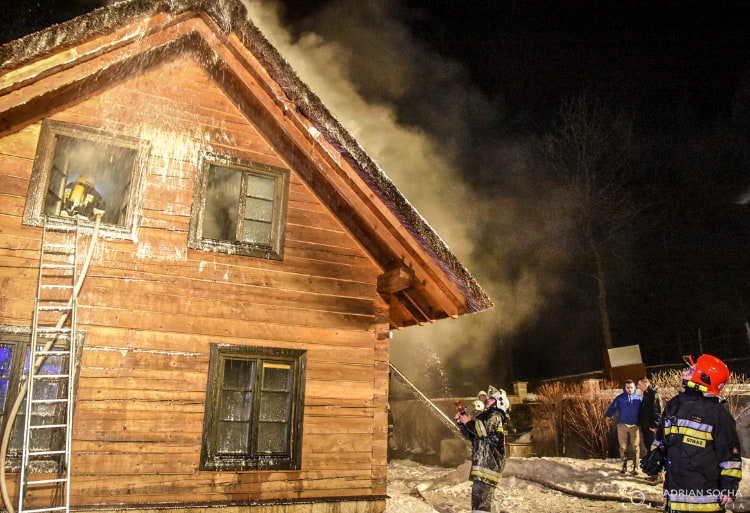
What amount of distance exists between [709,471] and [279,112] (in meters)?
6.53

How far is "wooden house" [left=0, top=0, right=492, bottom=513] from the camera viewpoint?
5996 mm

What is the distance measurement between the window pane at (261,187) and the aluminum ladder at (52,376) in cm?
229

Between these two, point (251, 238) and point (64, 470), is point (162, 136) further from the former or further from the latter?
point (64, 470)

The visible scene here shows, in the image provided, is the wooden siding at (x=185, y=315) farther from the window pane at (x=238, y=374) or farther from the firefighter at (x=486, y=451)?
the firefighter at (x=486, y=451)

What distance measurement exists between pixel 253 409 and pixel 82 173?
428 centimetres

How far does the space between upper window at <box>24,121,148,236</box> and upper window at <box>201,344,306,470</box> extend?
7.22 ft

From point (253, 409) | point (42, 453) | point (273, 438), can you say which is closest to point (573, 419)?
point (273, 438)

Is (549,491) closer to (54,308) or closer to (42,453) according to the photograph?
(42,453)

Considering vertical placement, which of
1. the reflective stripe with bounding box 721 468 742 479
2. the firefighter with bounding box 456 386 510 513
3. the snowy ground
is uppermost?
the reflective stripe with bounding box 721 468 742 479

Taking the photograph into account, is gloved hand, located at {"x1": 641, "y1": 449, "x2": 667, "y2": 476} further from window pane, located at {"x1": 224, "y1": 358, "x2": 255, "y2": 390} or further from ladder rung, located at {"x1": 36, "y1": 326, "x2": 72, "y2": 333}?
ladder rung, located at {"x1": 36, "y1": 326, "x2": 72, "y2": 333}

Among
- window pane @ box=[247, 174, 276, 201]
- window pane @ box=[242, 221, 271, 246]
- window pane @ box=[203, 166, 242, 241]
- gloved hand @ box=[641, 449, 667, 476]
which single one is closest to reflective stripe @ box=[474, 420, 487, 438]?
gloved hand @ box=[641, 449, 667, 476]

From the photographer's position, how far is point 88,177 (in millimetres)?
7699

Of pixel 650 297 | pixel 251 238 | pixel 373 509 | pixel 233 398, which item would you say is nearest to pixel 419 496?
pixel 373 509

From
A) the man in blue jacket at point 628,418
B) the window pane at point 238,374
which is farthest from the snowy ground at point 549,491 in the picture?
the window pane at point 238,374
